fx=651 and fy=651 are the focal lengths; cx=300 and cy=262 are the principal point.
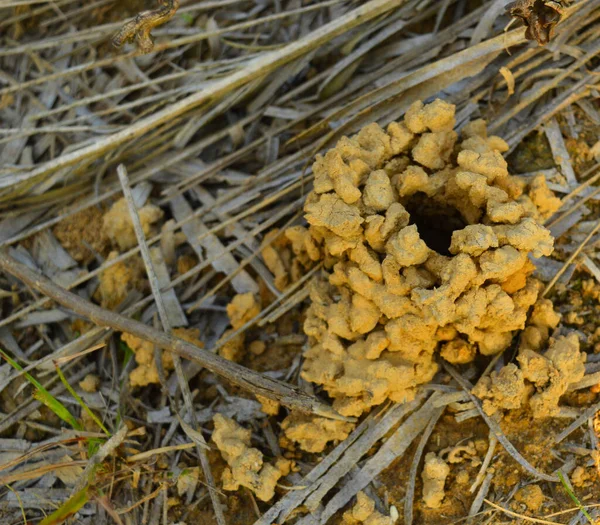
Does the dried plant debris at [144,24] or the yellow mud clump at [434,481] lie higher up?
the dried plant debris at [144,24]

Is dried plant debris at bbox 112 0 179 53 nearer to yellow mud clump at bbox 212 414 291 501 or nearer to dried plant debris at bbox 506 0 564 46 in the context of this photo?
dried plant debris at bbox 506 0 564 46

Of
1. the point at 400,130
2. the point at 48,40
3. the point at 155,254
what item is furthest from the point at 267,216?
the point at 48,40

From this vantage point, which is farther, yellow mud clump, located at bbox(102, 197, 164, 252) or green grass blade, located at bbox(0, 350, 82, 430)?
yellow mud clump, located at bbox(102, 197, 164, 252)

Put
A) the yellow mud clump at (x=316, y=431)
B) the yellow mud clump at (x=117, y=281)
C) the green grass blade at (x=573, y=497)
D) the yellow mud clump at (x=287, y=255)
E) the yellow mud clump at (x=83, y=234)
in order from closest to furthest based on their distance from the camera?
the green grass blade at (x=573, y=497) < the yellow mud clump at (x=316, y=431) < the yellow mud clump at (x=287, y=255) < the yellow mud clump at (x=117, y=281) < the yellow mud clump at (x=83, y=234)

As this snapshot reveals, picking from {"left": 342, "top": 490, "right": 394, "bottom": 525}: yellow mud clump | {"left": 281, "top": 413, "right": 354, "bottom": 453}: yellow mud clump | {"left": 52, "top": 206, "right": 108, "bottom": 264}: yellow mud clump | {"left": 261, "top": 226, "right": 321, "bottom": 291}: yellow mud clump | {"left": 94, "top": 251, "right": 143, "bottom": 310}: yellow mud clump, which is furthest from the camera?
{"left": 52, "top": 206, "right": 108, "bottom": 264}: yellow mud clump

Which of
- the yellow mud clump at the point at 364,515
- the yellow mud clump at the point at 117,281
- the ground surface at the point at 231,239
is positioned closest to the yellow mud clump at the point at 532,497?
the ground surface at the point at 231,239

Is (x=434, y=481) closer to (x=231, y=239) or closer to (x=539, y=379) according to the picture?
(x=539, y=379)

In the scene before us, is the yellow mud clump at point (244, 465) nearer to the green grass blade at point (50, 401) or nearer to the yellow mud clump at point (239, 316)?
the yellow mud clump at point (239, 316)

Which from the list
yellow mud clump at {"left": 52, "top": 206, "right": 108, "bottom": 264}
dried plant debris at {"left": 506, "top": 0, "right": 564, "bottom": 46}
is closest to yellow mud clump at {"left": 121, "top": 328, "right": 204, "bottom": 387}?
yellow mud clump at {"left": 52, "top": 206, "right": 108, "bottom": 264}

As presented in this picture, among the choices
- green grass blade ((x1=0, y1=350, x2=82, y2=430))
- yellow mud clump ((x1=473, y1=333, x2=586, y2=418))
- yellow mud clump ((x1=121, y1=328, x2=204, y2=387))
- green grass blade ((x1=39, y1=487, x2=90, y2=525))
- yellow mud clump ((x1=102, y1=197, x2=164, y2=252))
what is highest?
yellow mud clump ((x1=102, y1=197, x2=164, y2=252))
